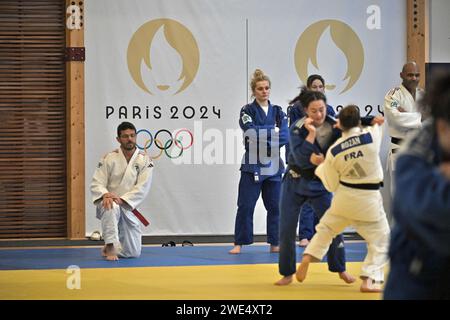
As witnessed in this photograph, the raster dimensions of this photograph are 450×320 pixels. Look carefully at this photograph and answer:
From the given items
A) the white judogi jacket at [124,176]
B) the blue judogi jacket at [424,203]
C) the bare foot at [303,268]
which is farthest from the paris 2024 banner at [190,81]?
the blue judogi jacket at [424,203]

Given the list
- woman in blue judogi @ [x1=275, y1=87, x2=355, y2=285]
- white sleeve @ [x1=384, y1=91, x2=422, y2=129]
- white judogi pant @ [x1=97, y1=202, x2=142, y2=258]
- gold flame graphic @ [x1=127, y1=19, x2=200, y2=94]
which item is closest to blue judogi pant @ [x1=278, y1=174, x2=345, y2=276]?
woman in blue judogi @ [x1=275, y1=87, x2=355, y2=285]

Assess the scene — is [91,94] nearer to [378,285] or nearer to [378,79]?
[378,79]

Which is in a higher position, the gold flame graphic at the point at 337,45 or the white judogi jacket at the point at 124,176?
the gold flame graphic at the point at 337,45

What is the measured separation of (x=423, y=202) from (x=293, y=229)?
11.3 feet

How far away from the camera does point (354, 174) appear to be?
4.82m

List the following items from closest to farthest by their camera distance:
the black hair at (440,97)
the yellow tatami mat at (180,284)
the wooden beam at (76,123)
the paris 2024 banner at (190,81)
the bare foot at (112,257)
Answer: the black hair at (440,97)
the yellow tatami mat at (180,284)
the bare foot at (112,257)
the wooden beam at (76,123)
the paris 2024 banner at (190,81)

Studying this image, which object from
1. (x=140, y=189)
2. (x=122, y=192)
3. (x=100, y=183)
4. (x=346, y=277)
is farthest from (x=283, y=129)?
(x=346, y=277)

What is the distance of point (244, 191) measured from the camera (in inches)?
289

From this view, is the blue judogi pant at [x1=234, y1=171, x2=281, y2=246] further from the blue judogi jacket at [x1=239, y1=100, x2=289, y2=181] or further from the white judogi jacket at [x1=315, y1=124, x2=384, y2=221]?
the white judogi jacket at [x1=315, y1=124, x2=384, y2=221]

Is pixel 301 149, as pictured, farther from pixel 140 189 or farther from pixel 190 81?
pixel 190 81

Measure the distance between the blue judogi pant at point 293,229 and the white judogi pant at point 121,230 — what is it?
6.66 ft

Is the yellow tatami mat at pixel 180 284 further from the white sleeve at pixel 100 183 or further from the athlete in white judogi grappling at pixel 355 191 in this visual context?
the white sleeve at pixel 100 183

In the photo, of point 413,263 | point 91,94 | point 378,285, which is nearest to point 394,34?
point 91,94

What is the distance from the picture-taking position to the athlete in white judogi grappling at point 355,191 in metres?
4.82
